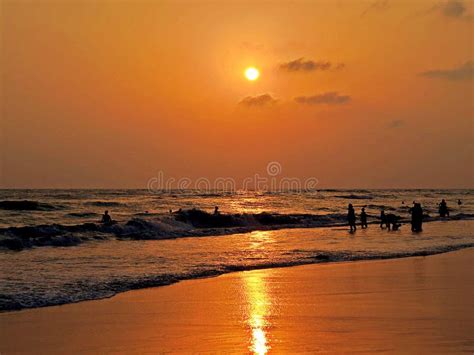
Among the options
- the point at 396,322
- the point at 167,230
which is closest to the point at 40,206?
the point at 167,230

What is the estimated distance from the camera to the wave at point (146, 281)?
12.8m

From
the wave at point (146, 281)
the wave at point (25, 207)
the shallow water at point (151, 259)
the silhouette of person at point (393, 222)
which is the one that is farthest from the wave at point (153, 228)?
the wave at point (25, 207)

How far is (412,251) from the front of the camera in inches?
936

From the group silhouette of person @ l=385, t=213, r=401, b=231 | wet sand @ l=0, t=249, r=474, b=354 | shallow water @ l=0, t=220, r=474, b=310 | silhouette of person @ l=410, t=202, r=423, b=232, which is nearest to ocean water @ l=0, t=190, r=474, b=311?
shallow water @ l=0, t=220, r=474, b=310

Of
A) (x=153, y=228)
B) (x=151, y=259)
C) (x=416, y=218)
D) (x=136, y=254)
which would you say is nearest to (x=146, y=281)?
(x=151, y=259)

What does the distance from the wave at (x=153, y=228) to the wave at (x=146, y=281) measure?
12.0 meters

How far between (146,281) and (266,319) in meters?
5.69

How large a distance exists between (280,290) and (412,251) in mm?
11352

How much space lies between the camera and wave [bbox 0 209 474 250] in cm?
2905

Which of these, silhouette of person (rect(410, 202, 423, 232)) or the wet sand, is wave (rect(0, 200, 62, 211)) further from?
the wet sand

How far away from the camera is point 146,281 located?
51.5 feet

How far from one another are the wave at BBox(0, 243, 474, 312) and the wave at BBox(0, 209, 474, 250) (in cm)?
1198

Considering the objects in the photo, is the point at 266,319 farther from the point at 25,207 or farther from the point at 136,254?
the point at 25,207

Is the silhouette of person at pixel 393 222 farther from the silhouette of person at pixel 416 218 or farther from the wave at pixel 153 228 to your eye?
the wave at pixel 153 228
